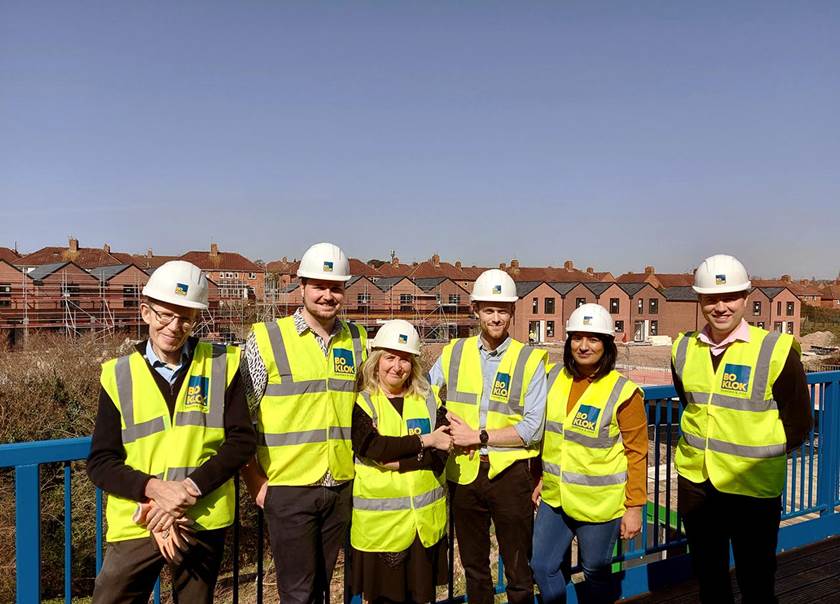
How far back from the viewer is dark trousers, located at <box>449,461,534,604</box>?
3.20 metres

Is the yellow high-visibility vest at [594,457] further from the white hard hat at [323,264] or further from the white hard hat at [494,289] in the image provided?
the white hard hat at [323,264]

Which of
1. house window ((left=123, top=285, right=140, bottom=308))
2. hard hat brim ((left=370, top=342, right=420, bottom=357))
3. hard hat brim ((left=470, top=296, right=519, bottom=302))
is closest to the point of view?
hard hat brim ((left=370, top=342, right=420, bottom=357))

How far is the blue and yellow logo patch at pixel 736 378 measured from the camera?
3135 millimetres

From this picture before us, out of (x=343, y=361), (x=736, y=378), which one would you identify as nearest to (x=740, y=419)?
(x=736, y=378)

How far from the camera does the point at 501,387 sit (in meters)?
3.33

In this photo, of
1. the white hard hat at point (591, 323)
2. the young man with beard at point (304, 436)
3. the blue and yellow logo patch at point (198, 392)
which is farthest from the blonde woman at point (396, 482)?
the white hard hat at point (591, 323)

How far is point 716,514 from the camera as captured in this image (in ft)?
10.7

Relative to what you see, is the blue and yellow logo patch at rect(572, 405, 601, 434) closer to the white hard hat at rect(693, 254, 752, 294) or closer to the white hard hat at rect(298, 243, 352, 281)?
the white hard hat at rect(693, 254, 752, 294)

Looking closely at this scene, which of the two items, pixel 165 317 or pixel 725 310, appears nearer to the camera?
pixel 165 317

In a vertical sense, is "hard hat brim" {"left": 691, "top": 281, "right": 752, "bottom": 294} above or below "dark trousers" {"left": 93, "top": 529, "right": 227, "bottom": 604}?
above

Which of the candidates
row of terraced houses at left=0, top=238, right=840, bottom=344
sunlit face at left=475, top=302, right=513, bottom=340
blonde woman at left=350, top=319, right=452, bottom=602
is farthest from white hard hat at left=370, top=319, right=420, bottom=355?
row of terraced houses at left=0, top=238, right=840, bottom=344

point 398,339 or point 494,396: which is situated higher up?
point 398,339

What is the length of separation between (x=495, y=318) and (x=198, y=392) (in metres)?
1.64

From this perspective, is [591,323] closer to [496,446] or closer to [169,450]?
[496,446]
